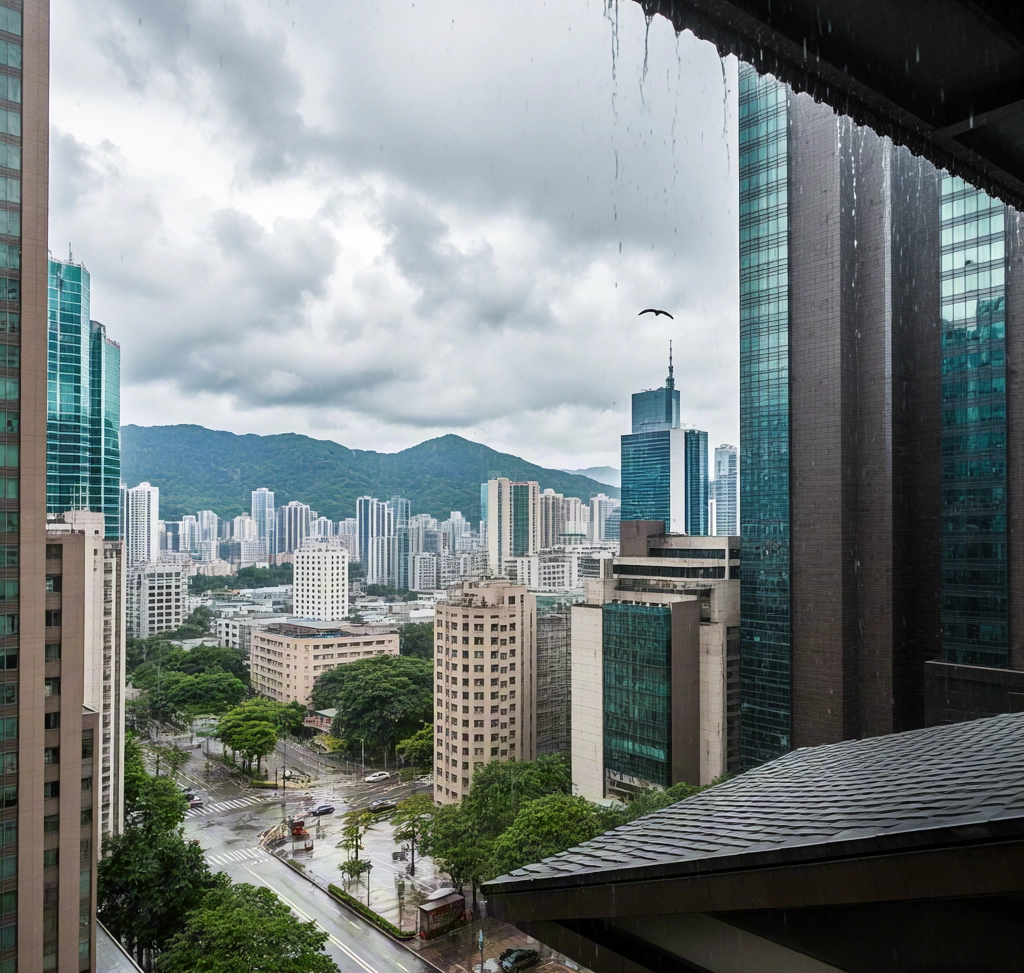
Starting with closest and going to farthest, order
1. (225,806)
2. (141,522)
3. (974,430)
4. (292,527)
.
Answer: (974,430)
(225,806)
(141,522)
(292,527)

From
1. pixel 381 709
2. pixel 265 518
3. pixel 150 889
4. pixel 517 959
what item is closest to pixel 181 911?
pixel 150 889

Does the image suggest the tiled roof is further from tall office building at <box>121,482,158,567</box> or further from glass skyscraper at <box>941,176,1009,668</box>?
tall office building at <box>121,482,158,567</box>

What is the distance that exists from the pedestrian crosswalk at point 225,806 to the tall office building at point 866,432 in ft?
37.3

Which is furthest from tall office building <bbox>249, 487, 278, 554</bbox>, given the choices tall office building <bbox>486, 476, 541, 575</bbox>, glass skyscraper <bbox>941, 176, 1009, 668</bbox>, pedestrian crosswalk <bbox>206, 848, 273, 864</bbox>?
glass skyscraper <bbox>941, 176, 1009, 668</bbox>

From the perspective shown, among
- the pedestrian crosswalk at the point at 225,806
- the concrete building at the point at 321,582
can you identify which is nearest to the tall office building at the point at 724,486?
the concrete building at the point at 321,582

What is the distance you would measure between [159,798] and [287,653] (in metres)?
12.3

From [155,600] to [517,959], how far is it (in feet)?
93.7

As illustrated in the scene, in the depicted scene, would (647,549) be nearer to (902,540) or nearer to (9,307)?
(902,540)

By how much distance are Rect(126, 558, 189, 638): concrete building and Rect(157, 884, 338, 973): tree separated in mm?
27139

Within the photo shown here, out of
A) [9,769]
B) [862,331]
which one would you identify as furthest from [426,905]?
[862,331]

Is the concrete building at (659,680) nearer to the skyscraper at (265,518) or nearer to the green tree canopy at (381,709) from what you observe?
the green tree canopy at (381,709)

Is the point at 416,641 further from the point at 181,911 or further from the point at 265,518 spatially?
the point at 265,518

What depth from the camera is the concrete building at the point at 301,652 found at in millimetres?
24734

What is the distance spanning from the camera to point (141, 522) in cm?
4762
